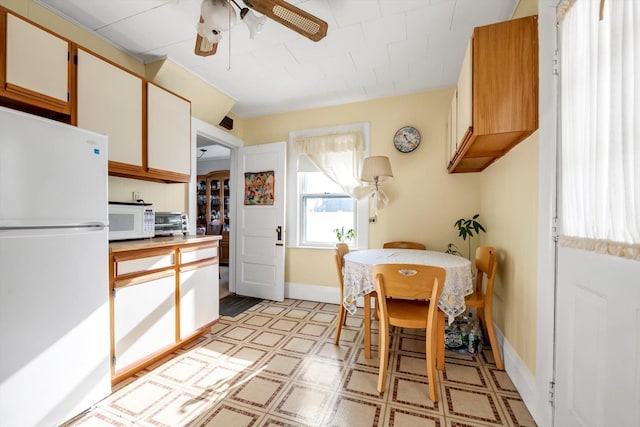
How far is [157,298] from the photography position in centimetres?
201

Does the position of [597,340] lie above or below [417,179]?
below

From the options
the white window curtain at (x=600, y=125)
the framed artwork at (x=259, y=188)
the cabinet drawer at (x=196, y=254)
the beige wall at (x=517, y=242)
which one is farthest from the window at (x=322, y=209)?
the white window curtain at (x=600, y=125)

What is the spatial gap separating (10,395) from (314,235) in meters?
2.93

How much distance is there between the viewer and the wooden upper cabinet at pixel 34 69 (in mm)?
1466

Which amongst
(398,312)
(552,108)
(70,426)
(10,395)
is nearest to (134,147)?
(10,395)

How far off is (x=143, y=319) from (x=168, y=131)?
1676 mm

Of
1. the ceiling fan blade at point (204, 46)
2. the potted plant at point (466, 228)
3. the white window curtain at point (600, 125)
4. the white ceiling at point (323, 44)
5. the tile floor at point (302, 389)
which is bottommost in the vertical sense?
the tile floor at point (302, 389)

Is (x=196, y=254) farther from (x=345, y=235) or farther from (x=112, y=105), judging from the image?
(x=345, y=235)

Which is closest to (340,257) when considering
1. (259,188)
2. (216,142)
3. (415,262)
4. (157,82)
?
(415,262)

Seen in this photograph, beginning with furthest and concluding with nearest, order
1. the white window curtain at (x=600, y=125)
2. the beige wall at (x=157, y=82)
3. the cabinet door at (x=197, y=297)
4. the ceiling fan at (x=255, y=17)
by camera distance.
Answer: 1. the cabinet door at (x=197, y=297)
2. the beige wall at (x=157, y=82)
3. the ceiling fan at (x=255, y=17)
4. the white window curtain at (x=600, y=125)

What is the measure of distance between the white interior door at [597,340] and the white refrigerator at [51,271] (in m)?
2.54

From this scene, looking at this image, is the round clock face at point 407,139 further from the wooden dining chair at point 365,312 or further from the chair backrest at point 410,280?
the chair backrest at point 410,280

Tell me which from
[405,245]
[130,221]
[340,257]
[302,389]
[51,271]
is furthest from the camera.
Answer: [405,245]

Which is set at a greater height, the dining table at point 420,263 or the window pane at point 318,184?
the window pane at point 318,184
